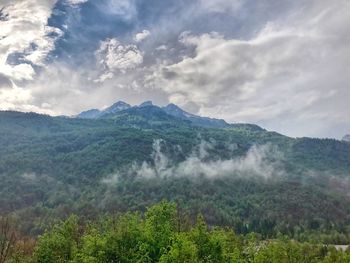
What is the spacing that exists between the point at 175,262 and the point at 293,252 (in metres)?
46.5

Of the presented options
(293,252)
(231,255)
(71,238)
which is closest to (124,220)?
(71,238)

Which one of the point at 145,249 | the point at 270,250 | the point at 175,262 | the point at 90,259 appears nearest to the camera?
the point at 175,262

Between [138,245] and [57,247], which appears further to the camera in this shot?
[57,247]

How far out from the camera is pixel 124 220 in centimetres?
11219

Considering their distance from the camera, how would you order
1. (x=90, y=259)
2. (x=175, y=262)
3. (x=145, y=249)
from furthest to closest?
(x=145, y=249) < (x=90, y=259) < (x=175, y=262)

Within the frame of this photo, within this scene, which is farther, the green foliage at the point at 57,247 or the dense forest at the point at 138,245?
the green foliage at the point at 57,247

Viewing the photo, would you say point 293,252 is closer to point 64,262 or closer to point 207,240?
point 207,240

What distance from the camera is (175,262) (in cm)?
8625

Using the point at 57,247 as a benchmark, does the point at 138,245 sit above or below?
above

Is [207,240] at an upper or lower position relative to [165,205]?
lower

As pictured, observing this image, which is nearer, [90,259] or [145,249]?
[90,259]

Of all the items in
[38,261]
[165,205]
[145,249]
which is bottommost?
[38,261]

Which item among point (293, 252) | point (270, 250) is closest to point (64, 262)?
point (270, 250)

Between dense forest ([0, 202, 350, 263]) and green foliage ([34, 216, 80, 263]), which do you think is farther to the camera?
→ green foliage ([34, 216, 80, 263])
